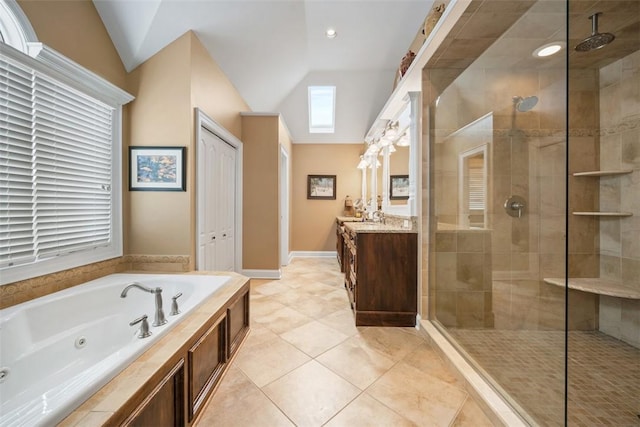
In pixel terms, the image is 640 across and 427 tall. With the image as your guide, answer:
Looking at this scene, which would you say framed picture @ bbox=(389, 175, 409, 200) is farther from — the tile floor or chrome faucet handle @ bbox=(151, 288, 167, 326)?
chrome faucet handle @ bbox=(151, 288, 167, 326)

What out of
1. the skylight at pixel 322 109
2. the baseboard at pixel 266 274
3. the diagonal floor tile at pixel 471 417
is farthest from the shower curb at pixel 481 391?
the skylight at pixel 322 109

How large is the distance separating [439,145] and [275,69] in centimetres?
263

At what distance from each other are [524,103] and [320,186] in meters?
4.17

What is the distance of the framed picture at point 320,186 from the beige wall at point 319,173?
75 millimetres

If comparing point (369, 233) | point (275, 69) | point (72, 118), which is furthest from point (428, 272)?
point (275, 69)

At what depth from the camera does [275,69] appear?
11.9 feet

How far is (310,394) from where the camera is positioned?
1518mm

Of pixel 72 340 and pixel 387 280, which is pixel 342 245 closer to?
pixel 387 280

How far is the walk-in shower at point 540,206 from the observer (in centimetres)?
153

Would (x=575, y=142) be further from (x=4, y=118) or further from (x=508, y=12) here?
(x=4, y=118)

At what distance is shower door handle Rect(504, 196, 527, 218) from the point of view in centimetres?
183

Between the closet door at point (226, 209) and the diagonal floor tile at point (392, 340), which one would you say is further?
the closet door at point (226, 209)

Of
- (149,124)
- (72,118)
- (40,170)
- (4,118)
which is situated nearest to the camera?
(4,118)

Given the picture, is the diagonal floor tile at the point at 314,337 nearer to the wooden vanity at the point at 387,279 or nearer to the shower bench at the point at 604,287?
the wooden vanity at the point at 387,279
